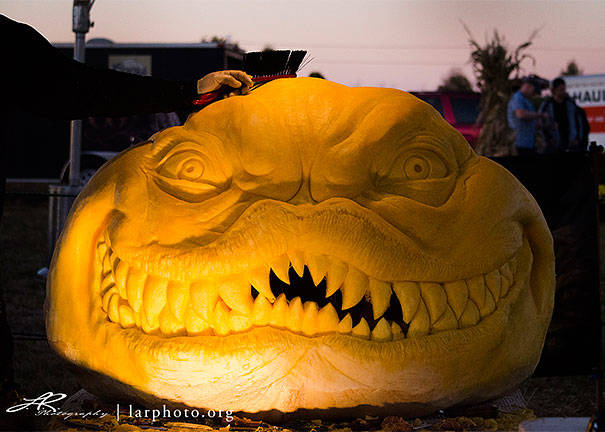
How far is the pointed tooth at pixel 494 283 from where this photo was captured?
2.66 m

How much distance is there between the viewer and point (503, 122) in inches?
472

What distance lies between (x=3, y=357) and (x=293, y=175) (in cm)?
132

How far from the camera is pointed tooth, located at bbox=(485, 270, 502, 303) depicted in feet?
8.72

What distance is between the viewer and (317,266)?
2473mm

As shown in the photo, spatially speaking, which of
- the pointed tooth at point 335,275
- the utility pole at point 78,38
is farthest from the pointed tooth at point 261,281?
the utility pole at point 78,38

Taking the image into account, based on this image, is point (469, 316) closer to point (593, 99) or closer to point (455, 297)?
point (455, 297)

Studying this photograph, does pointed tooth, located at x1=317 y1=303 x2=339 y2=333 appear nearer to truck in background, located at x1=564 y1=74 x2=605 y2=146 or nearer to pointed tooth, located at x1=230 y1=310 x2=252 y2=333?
pointed tooth, located at x1=230 y1=310 x2=252 y2=333

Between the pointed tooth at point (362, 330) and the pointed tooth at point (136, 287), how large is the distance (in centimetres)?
79

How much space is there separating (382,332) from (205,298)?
65 centimetres

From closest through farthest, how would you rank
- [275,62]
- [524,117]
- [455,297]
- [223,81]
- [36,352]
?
[455,297] < [223,81] < [275,62] < [36,352] < [524,117]

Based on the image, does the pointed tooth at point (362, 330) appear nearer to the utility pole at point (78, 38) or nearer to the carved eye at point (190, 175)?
the carved eye at point (190, 175)

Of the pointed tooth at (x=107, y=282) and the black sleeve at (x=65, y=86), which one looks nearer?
the black sleeve at (x=65, y=86)

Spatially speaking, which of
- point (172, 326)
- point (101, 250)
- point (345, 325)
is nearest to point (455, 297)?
point (345, 325)

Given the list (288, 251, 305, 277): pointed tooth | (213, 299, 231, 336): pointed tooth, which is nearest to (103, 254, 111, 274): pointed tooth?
(213, 299, 231, 336): pointed tooth
